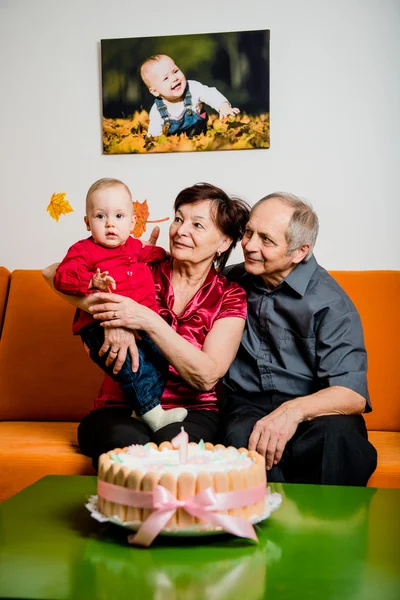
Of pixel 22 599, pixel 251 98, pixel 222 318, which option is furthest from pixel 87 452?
pixel 251 98

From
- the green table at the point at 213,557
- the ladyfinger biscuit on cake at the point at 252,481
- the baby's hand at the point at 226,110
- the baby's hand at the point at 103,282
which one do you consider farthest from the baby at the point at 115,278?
the baby's hand at the point at 226,110

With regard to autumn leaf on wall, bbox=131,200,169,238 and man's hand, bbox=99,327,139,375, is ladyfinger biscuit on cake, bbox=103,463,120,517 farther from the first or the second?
autumn leaf on wall, bbox=131,200,169,238

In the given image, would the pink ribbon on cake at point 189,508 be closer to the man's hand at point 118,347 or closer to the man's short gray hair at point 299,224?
the man's hand at point 118,347

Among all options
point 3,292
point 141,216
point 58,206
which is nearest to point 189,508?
point 3,292

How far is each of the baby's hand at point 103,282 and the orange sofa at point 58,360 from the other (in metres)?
0.54

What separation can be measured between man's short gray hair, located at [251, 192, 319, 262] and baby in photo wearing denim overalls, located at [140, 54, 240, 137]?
804mm

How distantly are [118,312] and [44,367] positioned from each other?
72 cm

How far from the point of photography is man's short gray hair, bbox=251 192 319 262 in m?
2.18

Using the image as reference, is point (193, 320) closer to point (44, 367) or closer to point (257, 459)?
point (44, 367)

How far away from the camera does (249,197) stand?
2916 millimetres

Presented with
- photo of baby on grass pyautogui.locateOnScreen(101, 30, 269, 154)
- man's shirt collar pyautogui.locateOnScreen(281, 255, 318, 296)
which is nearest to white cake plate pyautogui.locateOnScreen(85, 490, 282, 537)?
man's shirt collar pyautogui.locateOnScreen(281, 255, 318, 296)

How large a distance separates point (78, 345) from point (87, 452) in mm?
597

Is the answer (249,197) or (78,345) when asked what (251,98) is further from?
(78,345)

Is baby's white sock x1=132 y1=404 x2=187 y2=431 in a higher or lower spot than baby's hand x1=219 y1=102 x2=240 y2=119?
lower
